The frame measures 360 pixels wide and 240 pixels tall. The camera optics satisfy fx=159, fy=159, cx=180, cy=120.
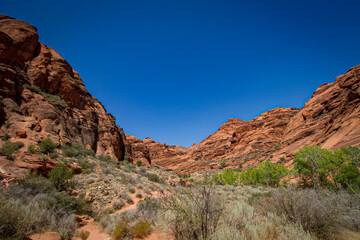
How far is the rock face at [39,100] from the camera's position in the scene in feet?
44.2

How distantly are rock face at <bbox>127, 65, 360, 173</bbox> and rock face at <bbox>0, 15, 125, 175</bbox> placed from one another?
19.0 metres

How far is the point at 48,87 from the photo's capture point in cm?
1984

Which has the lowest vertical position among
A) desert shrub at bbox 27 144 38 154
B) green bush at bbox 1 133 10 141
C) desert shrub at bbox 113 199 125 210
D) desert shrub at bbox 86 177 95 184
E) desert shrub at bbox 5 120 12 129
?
desert shrub at bbox 113 199 125 210

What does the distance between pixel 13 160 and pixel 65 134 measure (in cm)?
834

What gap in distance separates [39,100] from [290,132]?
5576cm

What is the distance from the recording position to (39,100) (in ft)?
54.2

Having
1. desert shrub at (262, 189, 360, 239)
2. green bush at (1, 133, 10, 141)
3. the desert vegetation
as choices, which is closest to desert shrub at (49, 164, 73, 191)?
the desert vegetation

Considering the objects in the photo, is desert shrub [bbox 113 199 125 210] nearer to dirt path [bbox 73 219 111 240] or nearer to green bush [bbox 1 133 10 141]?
dirt path [bbox 73 219 111 240]

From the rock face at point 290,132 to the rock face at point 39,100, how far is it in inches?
749

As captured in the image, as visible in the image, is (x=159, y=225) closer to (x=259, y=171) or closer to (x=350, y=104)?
(x=259, y=171)

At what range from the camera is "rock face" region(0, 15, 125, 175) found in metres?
13.5

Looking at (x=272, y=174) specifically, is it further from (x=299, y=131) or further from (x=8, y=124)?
(x=8, y=124)

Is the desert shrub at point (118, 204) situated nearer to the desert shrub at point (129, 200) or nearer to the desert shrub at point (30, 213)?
the desert shrub at point (129, 200)

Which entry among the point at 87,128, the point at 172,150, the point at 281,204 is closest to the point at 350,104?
the point at 281,204
